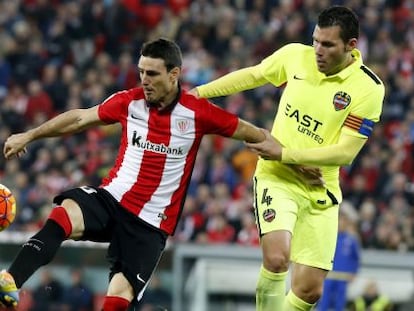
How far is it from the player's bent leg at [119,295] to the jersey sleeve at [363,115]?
6.24ft

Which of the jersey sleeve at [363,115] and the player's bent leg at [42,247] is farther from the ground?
the jersey sleeve at [363,115]

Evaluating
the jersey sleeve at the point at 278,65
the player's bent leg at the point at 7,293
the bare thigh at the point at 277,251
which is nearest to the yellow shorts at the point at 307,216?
the bare thigh at the point at 277,251

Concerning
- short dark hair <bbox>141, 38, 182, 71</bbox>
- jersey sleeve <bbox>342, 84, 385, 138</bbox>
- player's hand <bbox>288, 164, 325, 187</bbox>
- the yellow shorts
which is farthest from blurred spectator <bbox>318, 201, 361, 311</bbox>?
short dark hair <bbox>141, 38, 182, 71</bbox>

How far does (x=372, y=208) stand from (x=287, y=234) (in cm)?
853

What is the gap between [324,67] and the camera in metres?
8.87

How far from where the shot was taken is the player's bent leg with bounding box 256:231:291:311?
8.71 meters

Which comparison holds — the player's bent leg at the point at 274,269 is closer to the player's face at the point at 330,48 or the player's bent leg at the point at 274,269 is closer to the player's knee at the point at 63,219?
the player's face at the point at 330,48

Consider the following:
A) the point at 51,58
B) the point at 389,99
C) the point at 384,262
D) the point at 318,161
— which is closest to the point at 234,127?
the point at 318,161

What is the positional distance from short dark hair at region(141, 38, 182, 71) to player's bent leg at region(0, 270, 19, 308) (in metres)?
1.84

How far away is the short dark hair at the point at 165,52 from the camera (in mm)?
8531

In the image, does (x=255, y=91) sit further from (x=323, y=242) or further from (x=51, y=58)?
(x=323, y=242)

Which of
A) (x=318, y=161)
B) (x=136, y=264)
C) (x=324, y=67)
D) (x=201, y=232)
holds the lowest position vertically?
(x=201, y=232)

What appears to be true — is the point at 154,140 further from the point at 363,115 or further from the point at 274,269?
the point at 363,115

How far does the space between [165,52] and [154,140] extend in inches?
24.3
